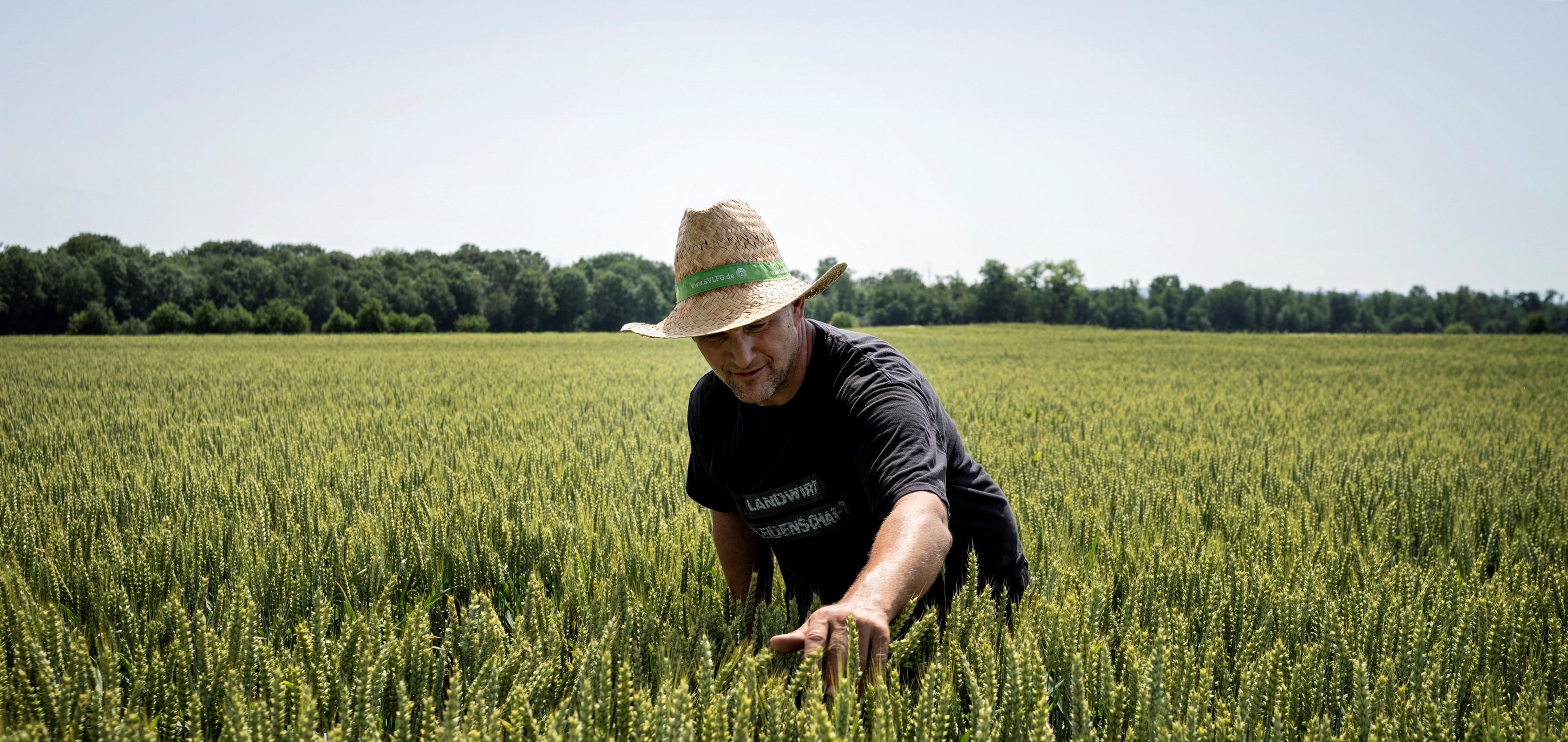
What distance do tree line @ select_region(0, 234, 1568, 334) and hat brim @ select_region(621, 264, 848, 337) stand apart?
25.4 meters

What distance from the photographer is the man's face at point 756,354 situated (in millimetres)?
1795

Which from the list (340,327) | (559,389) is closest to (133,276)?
(340,327)

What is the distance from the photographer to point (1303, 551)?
2.60 metres

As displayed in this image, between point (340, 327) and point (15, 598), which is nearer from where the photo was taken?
point (15, 598)

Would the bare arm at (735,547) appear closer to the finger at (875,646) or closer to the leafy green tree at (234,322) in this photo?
the finger at (875,646)

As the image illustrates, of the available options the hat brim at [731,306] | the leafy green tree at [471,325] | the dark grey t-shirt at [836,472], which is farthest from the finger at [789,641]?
the leafy green tree at [471,325]

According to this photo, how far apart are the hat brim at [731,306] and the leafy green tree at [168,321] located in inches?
2386

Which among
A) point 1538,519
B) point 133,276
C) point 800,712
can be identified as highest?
→ point 133,276

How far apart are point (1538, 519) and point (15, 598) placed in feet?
17.7

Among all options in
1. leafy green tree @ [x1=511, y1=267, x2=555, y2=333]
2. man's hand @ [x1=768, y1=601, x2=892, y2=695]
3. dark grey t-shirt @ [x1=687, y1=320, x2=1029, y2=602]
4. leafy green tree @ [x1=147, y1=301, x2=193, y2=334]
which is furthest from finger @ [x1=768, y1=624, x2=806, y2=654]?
leafy green tree @ [x1=511, y1=267, x2=555, y2=333]

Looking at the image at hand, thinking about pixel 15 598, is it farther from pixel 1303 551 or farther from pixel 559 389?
pixel 559 389

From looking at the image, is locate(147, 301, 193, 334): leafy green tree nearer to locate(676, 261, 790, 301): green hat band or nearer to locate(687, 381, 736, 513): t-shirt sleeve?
locate(687, 381, 736, 513): t-shirt sleeve

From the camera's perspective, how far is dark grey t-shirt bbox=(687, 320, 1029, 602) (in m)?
1.88

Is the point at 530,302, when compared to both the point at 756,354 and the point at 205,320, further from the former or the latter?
the point at 756,354
